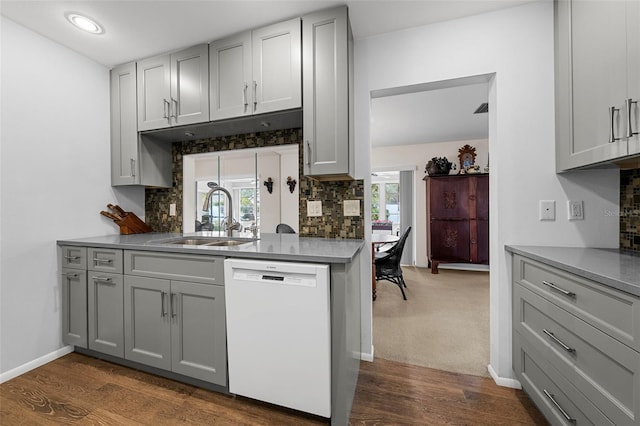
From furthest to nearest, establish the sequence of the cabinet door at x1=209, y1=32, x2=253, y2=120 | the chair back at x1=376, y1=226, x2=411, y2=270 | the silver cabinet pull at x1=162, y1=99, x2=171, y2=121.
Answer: the chair back at x1=376, y1=226, x2=411, y2=270, the silver cabinet pull at x1=162, y1=99, x2=171, y2=121, the cabinet door at x1=209, y1=32, x2=253, y2=120

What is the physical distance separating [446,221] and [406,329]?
2.74m

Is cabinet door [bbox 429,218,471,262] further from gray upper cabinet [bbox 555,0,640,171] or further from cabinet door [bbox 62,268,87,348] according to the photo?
cabinet door [bbox 62,268,87,348]

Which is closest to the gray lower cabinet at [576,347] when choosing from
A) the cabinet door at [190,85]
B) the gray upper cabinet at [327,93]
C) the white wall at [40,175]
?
the gray upper cabinet at [327,93]

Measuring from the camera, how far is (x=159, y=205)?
2.73 metres

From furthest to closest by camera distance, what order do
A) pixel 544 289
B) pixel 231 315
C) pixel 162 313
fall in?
pixel 162 313, pixel 231 315, pixel 544 289

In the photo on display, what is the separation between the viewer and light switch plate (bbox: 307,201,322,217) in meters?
2.16

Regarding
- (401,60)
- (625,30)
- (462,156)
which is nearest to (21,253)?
(401,60)

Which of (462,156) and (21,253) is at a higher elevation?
(462,156)

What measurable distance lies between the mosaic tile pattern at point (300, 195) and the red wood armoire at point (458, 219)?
3217mm

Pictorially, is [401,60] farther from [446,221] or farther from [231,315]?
[446,221]

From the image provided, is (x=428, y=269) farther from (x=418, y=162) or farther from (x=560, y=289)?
(x=560, y=289)

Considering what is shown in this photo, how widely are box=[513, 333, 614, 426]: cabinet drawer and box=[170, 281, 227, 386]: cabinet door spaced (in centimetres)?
168

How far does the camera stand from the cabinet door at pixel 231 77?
1907mm

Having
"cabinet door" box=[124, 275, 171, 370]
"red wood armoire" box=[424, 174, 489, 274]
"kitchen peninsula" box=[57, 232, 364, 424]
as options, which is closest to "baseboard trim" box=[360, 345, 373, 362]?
"kitchen peninsula" box=[57, 232, 364, 424]
